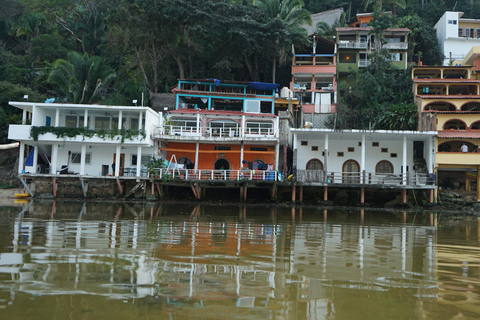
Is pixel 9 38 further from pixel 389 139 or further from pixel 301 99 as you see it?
pixel 389 139

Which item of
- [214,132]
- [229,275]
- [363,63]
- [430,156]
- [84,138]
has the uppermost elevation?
[363,63]

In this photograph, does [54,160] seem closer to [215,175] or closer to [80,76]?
[80,76]

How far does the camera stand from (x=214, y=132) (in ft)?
107

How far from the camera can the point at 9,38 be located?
Result: 169ft

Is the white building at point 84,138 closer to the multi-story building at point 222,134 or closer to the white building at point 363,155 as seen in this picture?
the multi-story building at point 222,134

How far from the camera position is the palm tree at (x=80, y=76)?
1415 inches

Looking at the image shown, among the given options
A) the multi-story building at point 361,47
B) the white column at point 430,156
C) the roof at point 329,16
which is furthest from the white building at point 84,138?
the roof at point 329,16

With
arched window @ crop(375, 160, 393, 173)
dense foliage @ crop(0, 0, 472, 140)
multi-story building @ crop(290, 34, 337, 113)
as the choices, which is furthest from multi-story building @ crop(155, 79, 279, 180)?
arched window @ crop(375, 160, 393, 173)

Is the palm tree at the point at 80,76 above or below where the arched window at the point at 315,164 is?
Result: above

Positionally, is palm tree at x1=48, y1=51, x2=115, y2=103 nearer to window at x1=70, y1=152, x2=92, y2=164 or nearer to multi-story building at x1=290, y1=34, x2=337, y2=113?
window at x1=70, y1=152, x2=92, y2=164

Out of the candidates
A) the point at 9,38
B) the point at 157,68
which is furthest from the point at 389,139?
the point at 9,38

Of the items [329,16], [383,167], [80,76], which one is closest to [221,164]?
[383,167]

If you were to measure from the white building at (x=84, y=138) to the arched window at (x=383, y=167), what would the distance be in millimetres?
16555

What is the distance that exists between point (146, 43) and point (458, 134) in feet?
85.4
